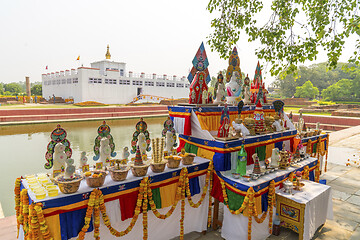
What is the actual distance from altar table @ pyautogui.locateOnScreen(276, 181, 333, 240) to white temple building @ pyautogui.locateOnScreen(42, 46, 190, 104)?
1223 inches

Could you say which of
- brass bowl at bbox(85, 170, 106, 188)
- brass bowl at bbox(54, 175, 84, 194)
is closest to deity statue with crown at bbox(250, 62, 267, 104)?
brass bowl at bbox(85, 170, 106, 188)

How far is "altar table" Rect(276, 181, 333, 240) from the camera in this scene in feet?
12.5

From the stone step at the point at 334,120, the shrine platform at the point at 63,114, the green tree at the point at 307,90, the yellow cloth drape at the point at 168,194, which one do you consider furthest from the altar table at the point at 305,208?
the green tree at the point at 307,90

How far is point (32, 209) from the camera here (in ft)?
8.29

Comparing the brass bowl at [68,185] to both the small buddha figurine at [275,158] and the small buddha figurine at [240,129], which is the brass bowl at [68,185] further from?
the small buddha figurine at [275,158]

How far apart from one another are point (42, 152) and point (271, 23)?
1102 cm

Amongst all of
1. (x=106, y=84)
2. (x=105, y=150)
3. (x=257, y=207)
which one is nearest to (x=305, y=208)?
(x=257, y=207)

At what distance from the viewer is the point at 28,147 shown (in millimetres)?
11156

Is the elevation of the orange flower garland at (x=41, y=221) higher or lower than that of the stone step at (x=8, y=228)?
higher

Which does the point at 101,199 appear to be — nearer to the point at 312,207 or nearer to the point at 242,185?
the point at 242,185

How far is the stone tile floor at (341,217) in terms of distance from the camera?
414cm

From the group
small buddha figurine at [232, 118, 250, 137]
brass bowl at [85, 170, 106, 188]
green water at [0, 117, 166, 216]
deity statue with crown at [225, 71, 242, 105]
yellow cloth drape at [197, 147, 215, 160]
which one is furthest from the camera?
green water at [0, 117, 166, 216]

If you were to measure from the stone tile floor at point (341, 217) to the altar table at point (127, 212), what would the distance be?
0.38 m

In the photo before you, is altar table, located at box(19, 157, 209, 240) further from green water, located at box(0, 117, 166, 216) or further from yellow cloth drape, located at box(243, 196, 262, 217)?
green water, located at box(0, 117, 166, 216)
